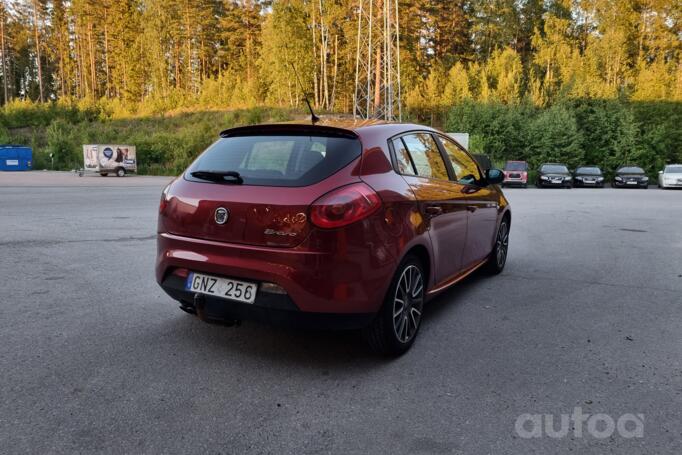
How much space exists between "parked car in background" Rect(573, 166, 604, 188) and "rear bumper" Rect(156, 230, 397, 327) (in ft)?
93.9

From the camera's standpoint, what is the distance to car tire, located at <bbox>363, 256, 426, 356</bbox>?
3.30 metres

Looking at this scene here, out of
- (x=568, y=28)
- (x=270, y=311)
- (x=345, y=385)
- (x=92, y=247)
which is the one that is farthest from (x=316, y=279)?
(x=568, y=28)

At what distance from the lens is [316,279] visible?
2.93 meters

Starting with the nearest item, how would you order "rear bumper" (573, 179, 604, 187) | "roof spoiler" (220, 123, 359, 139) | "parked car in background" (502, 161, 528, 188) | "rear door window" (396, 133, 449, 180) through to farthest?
"roof spoiler" (220, 123, 359, 139), "rear door window" (396, 133, 449, 180), "parked car in background" (502, 161, 528, 188), "rear bumper" (573, 179, 604, 187)

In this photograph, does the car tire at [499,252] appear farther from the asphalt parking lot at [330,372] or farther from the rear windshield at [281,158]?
the rear windshield at [281,158]

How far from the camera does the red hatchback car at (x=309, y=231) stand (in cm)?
296

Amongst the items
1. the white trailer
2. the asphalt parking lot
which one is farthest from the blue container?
the asphalt parking lot

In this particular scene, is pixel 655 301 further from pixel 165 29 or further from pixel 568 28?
pixel 165 29

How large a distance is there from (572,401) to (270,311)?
1.83 meters

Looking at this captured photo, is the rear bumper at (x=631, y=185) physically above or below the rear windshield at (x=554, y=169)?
below

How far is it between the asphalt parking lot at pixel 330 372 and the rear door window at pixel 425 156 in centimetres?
125

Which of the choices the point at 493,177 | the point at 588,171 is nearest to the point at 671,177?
the point at 588,171

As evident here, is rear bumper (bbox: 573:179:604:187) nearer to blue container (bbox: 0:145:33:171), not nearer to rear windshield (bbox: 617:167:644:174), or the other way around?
rear windshield (bbox: 617:167:644:174)

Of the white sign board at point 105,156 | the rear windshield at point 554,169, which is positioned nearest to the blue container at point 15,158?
the white sign board at point 105,156
